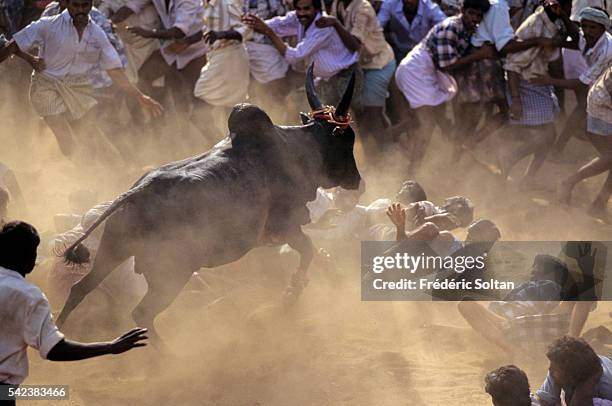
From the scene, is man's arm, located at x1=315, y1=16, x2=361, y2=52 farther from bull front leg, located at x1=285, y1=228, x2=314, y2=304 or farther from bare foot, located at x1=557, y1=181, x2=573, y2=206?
bull front leg, located at x1=285, y1=228, x2=314, y2=304

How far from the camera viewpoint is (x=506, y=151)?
10.9 meters

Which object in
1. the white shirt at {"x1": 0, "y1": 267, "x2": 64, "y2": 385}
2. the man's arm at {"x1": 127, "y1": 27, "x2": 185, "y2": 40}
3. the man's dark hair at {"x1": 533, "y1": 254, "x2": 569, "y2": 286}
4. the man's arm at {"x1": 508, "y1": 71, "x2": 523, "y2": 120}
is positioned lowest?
the man's arm at {"x1": 508, "y1": 71, "x2": 523, "y2": 120}

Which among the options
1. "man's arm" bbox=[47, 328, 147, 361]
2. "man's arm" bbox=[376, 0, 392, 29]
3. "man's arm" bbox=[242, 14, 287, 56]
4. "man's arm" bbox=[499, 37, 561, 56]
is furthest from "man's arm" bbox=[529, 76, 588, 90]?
"man's arm" bbox=[47, 328, 147, 361]

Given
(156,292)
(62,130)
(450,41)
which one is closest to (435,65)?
(450,41)

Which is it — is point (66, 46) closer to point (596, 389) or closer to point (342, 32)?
point (342, 32)

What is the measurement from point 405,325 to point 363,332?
35cm

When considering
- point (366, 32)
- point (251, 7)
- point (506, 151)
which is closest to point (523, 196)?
point (506, 151)

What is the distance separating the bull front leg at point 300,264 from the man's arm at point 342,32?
9.71 feet

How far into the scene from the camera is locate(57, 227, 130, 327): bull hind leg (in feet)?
22.0

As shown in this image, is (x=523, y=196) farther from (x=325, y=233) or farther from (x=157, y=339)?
(x=157, y=339)

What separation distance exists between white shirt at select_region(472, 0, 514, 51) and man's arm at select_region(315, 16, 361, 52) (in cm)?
112

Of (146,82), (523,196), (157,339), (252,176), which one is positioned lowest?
(523,196)

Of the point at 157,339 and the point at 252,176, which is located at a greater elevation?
the point at 252,176

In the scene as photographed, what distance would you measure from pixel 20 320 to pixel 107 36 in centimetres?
582
